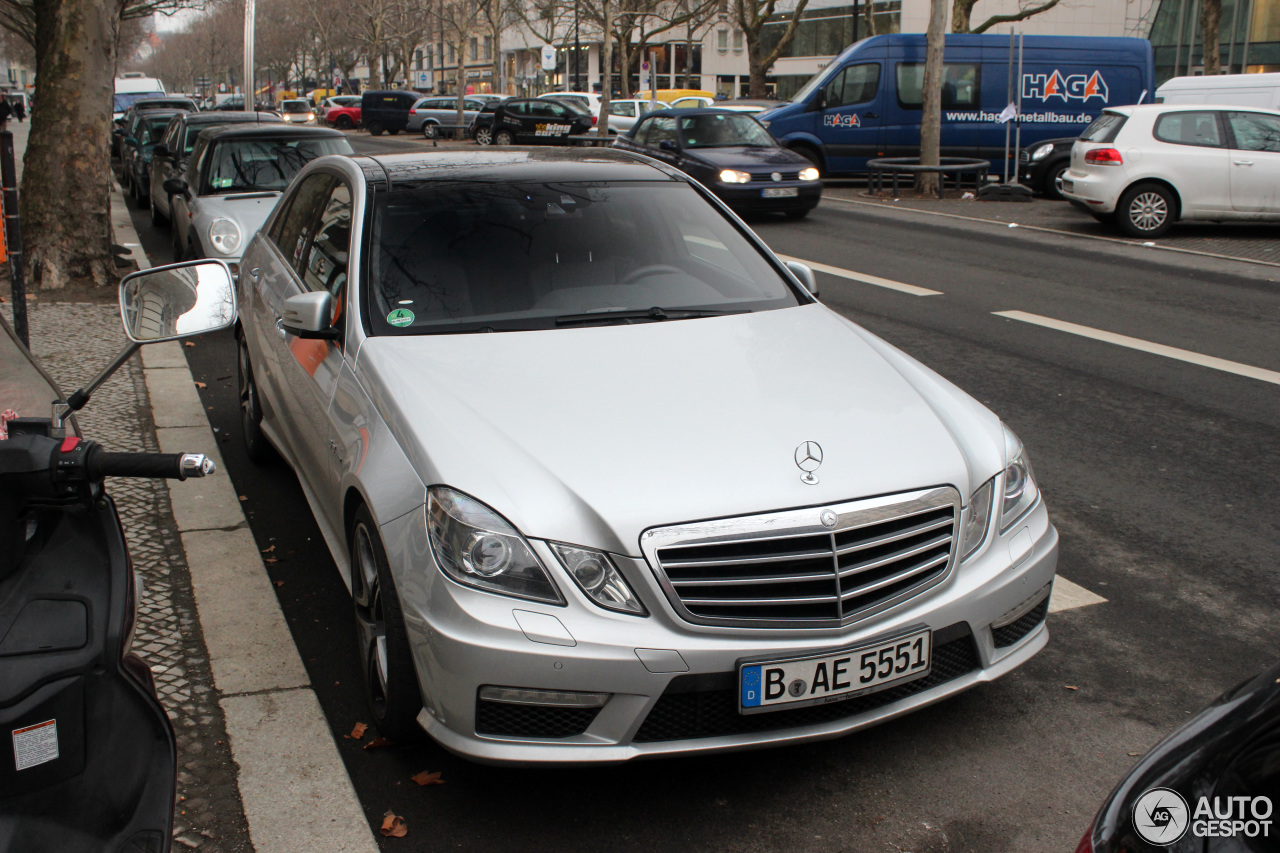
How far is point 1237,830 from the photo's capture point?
1.36 metres

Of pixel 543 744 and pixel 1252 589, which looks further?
pixel 1252 589

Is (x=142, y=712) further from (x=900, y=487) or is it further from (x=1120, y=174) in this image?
(x=1120, y=174)

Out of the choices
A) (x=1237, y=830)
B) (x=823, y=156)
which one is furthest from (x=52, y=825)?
(x=823, y=156)

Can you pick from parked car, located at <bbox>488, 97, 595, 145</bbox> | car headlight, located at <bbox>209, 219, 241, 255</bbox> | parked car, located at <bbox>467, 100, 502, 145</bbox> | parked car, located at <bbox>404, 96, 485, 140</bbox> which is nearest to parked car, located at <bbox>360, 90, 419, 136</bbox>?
parked car, located at <bbox>404, 96, 485, 140</bbox>

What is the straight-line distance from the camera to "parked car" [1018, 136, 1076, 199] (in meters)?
19.2

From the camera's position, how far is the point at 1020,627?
3.26 m

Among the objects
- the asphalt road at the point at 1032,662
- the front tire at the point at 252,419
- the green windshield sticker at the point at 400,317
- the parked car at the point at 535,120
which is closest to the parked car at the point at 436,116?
the parked car at the point at 535,120

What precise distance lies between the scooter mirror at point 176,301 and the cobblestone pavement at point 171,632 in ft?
1.37

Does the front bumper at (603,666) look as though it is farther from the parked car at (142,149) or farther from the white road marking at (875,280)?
the parked car at (142,149)

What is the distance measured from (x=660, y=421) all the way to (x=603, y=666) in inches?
28.9

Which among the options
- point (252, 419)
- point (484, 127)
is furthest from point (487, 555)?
point (484, 127)

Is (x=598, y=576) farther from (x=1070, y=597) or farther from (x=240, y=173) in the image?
(x=240, y=173)

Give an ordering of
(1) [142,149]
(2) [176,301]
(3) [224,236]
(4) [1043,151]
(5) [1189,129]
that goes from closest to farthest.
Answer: (2) [176,301] → (3) [224,236] → (5) [1189,129] → (4) [1043,151] → (1) [142,149]

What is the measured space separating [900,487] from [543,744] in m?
1.09
